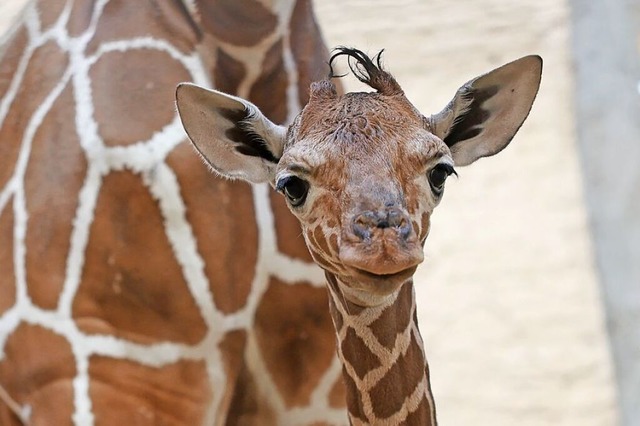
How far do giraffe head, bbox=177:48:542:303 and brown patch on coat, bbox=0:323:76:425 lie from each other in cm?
62

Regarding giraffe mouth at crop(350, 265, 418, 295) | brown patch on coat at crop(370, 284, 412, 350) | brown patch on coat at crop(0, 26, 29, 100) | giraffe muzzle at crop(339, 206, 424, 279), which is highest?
brown patch on coat at crop(0, 26, 29, 100)

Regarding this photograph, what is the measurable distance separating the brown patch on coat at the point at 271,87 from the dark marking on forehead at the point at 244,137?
49 cm

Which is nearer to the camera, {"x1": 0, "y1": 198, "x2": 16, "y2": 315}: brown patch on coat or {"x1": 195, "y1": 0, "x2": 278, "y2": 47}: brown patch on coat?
{"x1": 0, "y1": 198, "x2": 16, "y2": 315}: brown patch on coat

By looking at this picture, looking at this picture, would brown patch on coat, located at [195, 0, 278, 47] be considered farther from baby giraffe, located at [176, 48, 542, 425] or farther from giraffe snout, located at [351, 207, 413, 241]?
giraffe snout, located at [351, 207, 413, 241]

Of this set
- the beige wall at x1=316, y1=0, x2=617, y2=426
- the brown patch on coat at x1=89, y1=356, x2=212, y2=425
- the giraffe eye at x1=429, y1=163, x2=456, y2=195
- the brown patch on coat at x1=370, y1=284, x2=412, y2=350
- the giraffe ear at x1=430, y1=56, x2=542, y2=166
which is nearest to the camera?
the giraffe eye at x1=429, y1=163, x2=456, y2=195

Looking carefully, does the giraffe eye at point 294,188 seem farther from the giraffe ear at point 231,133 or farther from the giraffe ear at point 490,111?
the giraffe ear at point 490,111

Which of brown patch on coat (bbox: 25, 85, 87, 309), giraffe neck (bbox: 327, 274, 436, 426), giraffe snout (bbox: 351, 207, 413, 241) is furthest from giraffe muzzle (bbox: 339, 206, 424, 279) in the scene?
brown patch on coat (bbox: 25, 85, 87, 309)

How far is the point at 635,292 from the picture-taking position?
4.75 metres

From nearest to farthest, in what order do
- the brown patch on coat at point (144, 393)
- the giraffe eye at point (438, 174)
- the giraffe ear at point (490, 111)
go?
the giraffe eye at point (438, 174) < the giraffe ear at point (490, 111) < the brown patch on coat at point (144, 393)

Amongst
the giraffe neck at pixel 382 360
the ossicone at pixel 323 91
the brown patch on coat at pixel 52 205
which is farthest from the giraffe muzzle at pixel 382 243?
the brown patch on coat at pixel 52 205

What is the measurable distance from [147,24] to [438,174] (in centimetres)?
101

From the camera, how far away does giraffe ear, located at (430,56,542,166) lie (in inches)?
89.4

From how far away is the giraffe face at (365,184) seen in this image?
1.86 metres

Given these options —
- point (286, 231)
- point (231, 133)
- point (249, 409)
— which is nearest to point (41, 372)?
point (249, 409)
